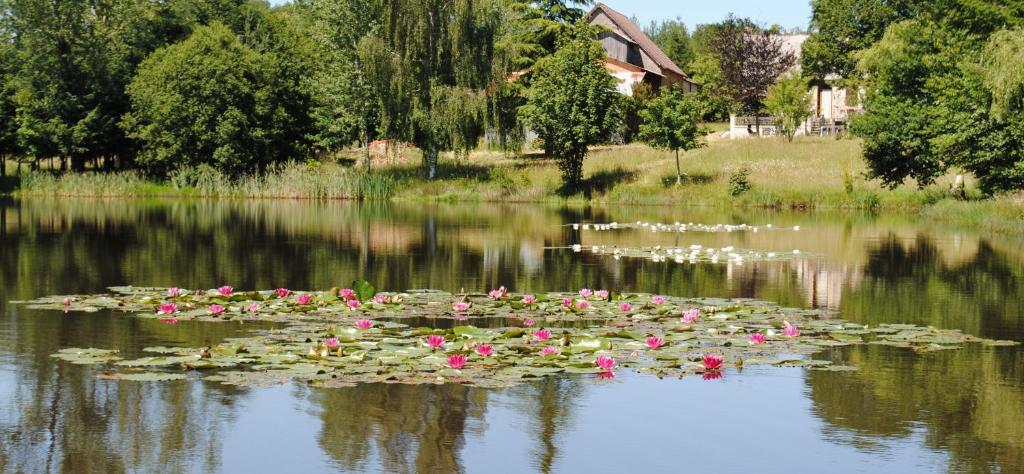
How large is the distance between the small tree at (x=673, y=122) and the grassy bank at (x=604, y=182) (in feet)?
8.21

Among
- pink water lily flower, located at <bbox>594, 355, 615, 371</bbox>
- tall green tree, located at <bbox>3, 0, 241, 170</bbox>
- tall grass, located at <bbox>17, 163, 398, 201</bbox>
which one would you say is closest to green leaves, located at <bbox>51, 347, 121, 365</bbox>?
pink water lily flower, located at <bbox>594, 355, 615, 371</bbox>

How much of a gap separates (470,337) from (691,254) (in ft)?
48.1

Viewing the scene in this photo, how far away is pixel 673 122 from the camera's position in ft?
197

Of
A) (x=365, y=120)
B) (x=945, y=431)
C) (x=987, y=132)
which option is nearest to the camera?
(x=945, y=431)

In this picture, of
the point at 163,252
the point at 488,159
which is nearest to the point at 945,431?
the point at 163,252

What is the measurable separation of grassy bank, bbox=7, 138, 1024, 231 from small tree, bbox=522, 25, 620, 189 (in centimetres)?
267

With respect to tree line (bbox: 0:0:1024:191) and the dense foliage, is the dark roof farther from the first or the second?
the dense foliage

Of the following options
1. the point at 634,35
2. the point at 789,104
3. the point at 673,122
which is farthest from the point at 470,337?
the point at 634,35

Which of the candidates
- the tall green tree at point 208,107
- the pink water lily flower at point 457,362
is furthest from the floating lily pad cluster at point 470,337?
the tall green tree at point 208,107

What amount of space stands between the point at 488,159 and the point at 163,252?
4748cm

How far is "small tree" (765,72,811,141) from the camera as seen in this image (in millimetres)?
69812

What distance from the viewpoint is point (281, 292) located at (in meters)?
16.6

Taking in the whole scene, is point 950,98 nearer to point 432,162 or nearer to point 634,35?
point 432,162

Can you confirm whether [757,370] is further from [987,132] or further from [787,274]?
[987,132]
